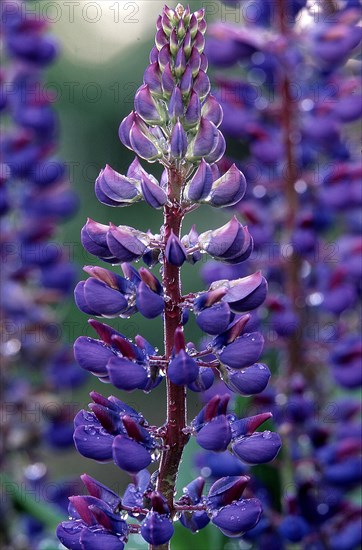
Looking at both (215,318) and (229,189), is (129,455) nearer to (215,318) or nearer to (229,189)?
(215,318)

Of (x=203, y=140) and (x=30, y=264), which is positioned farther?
(x=30, y=264)

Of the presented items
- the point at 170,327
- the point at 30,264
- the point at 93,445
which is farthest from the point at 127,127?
the point at 30,264

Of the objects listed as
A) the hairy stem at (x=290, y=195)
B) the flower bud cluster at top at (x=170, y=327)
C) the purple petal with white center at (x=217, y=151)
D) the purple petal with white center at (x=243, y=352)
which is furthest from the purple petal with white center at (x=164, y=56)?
the hairy stem at (x=290, y=195)

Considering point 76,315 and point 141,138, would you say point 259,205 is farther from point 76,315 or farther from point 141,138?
point 76,315

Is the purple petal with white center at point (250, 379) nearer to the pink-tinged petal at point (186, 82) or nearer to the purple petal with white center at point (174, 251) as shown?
the purple petal with white center at point (174, 251)

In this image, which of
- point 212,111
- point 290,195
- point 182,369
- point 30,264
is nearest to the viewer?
point 182,369

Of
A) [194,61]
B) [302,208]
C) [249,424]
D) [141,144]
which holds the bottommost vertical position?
[302,208]

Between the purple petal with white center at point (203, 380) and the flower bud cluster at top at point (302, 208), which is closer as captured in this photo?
the purple petal with white center at point (203, 380)

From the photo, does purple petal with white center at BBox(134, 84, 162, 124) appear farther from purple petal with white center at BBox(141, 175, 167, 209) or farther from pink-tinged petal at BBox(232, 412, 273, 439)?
pink-tinged petal at BBox(232, 412, 273, 439)
